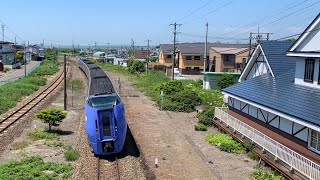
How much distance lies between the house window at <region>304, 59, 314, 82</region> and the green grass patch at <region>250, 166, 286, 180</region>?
16.1 ft

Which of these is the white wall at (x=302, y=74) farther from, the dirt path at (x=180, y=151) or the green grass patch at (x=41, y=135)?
the green grass patch at (x=41, y=135)

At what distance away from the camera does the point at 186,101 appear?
2994cm

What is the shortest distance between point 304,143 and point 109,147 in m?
8.07

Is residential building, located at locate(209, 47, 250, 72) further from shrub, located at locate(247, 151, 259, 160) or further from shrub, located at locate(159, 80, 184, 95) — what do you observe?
shrub, located at locate(247, 151, 259, 160)

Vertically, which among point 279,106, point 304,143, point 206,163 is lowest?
point 206,163

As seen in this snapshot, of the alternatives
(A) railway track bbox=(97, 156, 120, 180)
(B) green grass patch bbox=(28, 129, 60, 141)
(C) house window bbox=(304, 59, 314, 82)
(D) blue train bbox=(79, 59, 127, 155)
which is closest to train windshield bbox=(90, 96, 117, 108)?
(D) blue train bbox=(79, 59, 127, 155)

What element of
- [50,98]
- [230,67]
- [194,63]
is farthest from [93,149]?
[194,63]

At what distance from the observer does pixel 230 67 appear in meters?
56.4

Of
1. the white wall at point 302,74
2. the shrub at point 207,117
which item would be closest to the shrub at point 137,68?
the shrub at point 207,117

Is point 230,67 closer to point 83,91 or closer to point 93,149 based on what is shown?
point 83,91

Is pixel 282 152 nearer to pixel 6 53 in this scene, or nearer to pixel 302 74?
pixel 302 74

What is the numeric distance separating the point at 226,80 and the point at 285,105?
21978 millimetres

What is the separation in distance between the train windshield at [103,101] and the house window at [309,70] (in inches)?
354

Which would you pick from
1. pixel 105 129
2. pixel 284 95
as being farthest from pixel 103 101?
pixel 284 95
